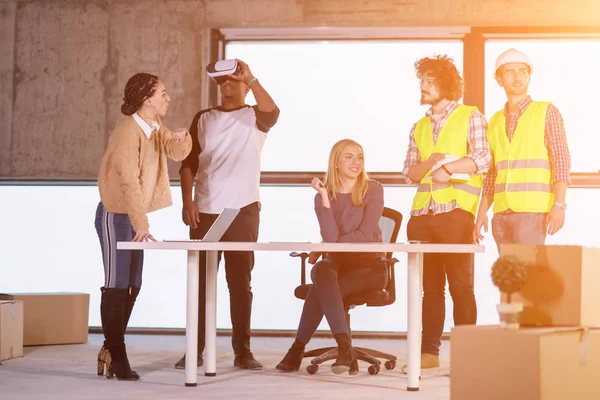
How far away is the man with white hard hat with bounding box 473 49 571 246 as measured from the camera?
4047 millimetres

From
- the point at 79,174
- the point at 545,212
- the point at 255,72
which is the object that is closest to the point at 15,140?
the point at 79,174

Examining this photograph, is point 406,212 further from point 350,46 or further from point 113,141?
point 113,141

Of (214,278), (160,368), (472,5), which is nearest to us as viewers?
(214,278)

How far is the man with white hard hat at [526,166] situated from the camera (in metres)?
4.05

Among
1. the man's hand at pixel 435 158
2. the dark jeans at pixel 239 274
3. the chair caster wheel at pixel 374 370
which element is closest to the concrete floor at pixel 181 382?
the chair caster wheel at pixel 374 370

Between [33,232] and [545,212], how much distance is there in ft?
13.2

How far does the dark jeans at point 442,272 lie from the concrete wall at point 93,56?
254 cm

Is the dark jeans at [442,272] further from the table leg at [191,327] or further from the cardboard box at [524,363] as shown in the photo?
the cardboard box at [524,363]

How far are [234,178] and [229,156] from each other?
0.12m

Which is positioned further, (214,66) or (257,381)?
(214,66)

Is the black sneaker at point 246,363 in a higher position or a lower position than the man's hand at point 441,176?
lower

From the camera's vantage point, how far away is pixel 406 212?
21.2 feet

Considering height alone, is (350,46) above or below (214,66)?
above

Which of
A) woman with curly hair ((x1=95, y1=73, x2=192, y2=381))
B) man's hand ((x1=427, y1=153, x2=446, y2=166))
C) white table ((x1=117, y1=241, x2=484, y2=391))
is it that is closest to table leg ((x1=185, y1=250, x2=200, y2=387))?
white table ((x1=117, y1=241, x2=484, y2=391))
